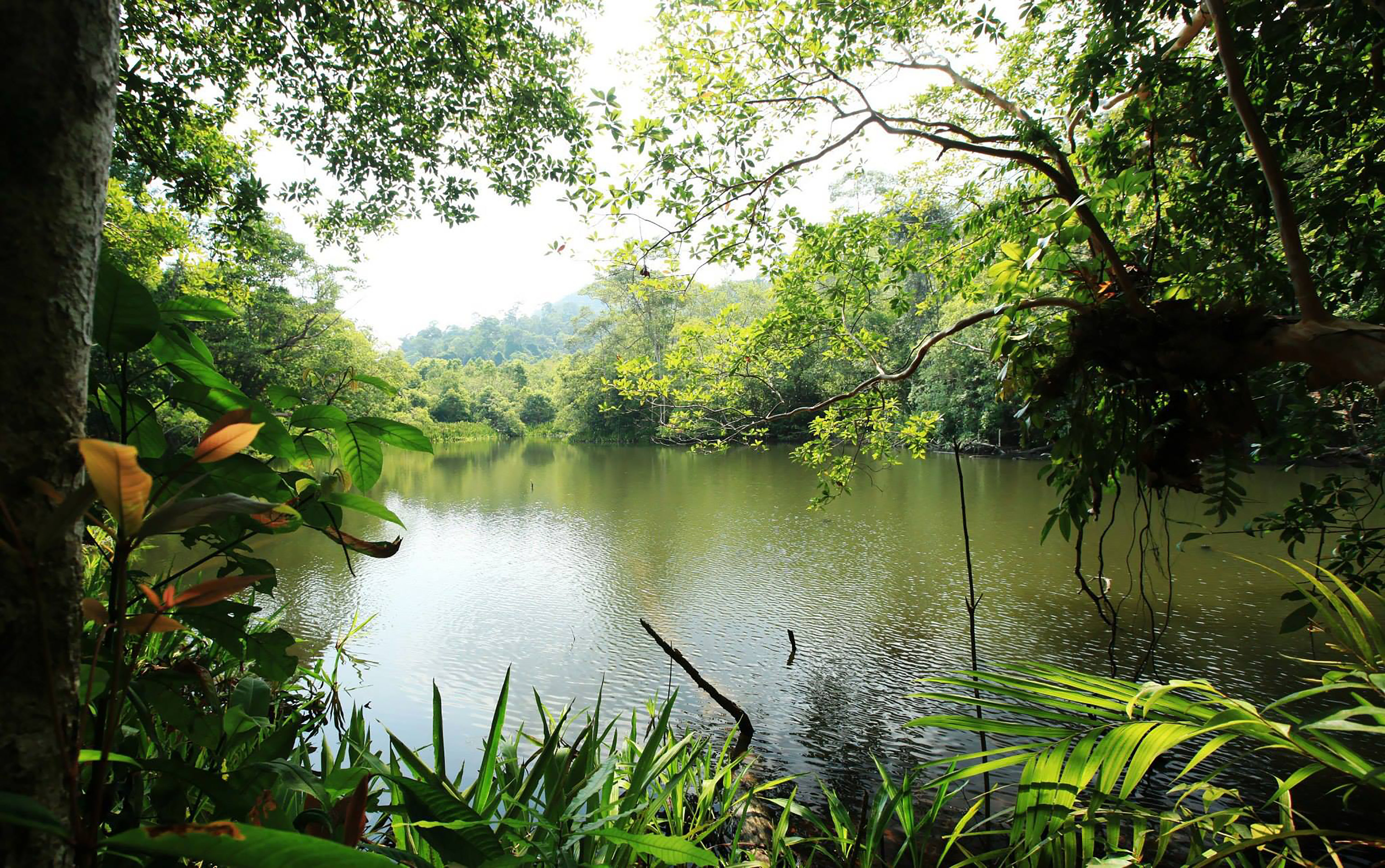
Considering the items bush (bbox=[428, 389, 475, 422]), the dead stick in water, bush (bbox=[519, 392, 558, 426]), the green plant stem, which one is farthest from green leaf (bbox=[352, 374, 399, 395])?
bush (bbox=[519, 392, 558, 426])

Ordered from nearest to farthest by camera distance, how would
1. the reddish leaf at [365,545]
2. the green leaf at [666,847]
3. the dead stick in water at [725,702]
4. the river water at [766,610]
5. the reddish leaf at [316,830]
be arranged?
1. the reddish leaf at [365,545]
2. the reddish leaf at [316,830]
3. the green leaf at [666,847]
4. the dead stick in water at [725,702]
5. the river water at [766,610]

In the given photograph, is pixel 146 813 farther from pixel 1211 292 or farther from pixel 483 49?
pixel 483 49

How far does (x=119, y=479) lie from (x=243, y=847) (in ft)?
0.68

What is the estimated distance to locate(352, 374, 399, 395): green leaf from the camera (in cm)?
82

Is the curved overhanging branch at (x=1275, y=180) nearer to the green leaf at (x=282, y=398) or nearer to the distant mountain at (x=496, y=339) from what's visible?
the green leaf at (x=282, y=398)

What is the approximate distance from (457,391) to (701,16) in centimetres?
3636

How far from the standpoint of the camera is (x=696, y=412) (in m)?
4.02

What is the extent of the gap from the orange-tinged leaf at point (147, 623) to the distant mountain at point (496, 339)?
75.0 m

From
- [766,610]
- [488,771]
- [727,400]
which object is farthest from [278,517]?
[766,610]

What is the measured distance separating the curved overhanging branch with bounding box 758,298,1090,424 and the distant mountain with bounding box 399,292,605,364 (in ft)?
239

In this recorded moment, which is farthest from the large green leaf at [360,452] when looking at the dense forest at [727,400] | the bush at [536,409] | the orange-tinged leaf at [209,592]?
the bush at [536,409]

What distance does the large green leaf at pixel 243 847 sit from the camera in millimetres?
322

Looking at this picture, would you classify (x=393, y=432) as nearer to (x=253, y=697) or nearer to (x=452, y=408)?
(x=253, y=697)

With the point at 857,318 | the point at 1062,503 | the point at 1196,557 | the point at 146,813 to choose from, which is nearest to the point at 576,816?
the point at 146,813
